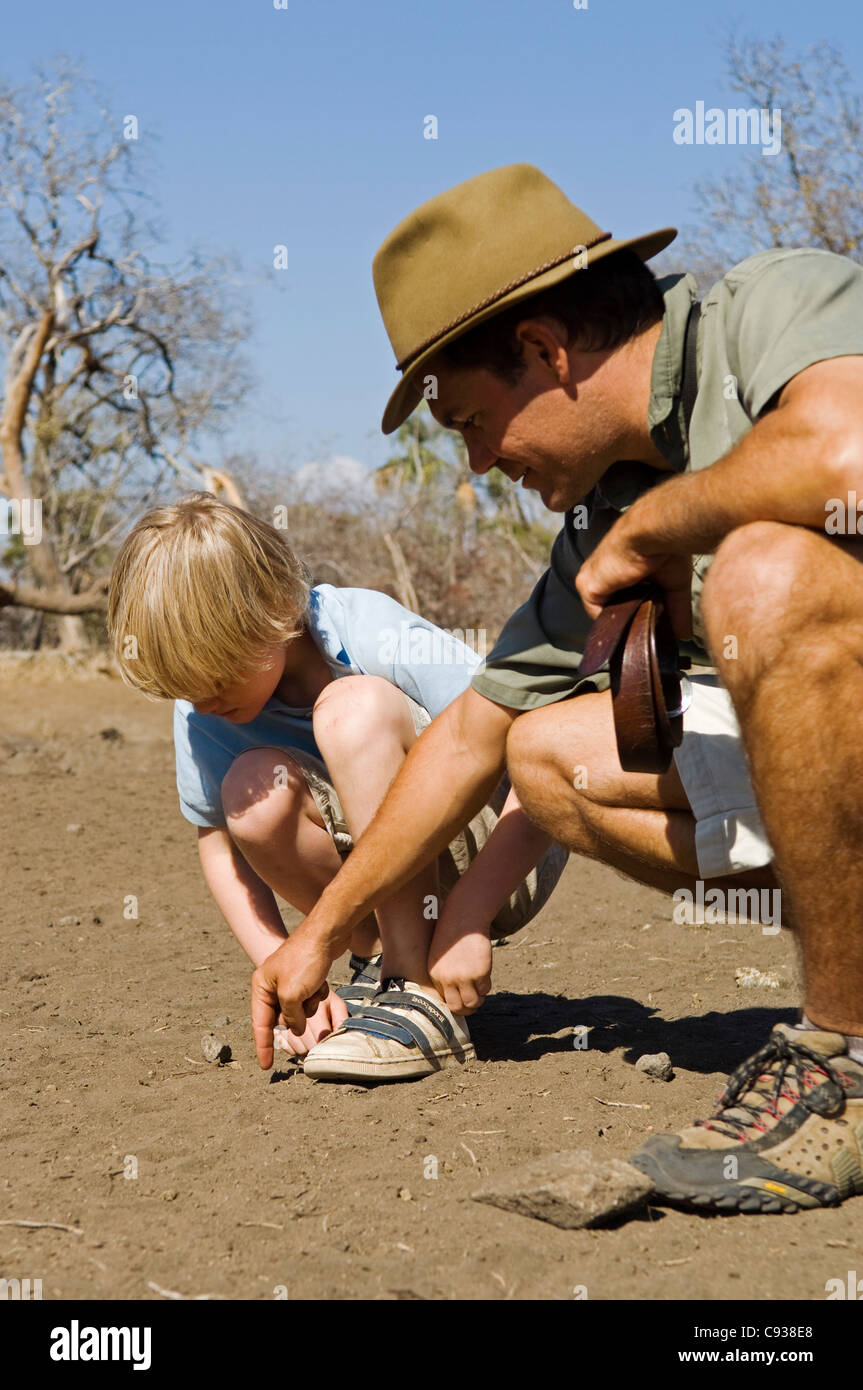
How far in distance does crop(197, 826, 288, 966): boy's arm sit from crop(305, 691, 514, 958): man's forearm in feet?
1.59

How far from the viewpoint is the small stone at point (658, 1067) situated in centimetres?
247

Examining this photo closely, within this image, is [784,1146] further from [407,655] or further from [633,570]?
[407,655]

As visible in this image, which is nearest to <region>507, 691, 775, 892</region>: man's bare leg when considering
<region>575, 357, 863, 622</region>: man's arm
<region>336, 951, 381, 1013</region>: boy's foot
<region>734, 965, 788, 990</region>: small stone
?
<region>575, 357, 863, 622</region>: man's arm

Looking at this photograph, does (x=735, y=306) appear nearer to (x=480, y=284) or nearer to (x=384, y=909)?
(x=480, y=284)

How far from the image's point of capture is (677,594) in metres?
2.26

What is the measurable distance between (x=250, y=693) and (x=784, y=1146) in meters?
1.40

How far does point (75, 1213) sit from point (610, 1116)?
91 cm

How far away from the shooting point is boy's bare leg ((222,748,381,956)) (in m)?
2.72

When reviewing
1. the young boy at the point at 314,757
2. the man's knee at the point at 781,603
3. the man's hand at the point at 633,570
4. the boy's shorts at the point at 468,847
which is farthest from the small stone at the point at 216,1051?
the man's knee at the point at 781,603

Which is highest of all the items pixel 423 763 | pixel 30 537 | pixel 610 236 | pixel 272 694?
pixel 30 537

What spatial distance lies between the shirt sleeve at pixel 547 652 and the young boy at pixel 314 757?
0.87 ft

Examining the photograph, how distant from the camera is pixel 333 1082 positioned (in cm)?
256

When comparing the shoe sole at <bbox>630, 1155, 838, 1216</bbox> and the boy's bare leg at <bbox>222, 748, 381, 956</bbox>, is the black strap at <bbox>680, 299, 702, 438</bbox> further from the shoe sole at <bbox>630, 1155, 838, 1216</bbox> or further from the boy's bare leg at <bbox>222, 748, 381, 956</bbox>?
the shoe sole at <bbox>630, 1155, 838, 1216</bbox>
